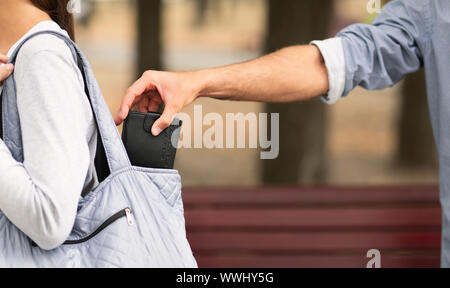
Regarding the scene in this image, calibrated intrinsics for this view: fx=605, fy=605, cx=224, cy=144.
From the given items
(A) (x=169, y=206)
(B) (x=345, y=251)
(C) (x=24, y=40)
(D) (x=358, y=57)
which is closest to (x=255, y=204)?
(B) (x=345, y=251)

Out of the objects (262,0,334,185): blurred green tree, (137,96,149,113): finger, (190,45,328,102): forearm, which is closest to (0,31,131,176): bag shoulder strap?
(137,96,149,113): finger

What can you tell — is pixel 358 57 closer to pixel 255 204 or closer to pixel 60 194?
pixel 60 194

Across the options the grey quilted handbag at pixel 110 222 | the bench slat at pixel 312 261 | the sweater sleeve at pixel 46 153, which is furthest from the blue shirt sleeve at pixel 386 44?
the bench slat at pixel 312 261

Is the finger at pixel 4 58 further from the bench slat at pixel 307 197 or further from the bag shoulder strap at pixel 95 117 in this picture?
the bench slat at pixel 307 197

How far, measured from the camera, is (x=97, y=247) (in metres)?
1.39

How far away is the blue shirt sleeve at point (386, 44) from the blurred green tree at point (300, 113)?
2.58 m

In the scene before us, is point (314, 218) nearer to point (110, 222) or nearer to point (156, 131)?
point (156, 131)

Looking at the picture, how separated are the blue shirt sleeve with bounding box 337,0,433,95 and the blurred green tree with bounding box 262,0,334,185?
2.58 m

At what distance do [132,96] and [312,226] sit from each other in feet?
6.10

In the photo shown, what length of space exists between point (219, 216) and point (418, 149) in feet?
16.1

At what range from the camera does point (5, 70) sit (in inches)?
55.6

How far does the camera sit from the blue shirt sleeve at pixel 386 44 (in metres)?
1.94

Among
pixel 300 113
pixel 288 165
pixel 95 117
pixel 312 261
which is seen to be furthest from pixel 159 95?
pixel 288 165

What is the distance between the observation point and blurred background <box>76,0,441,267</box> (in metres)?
3.15
